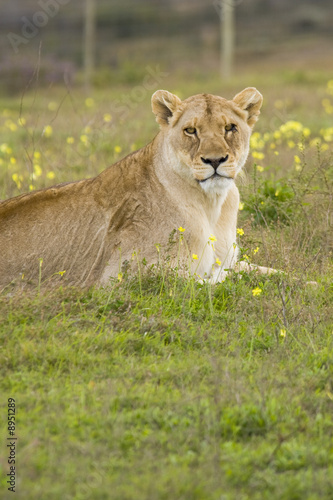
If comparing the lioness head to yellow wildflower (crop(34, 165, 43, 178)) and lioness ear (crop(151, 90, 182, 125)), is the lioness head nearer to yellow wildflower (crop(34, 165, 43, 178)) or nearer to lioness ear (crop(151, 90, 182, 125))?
lioness ear (crop(151, 90, 182, 125))

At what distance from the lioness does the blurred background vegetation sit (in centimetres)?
2143

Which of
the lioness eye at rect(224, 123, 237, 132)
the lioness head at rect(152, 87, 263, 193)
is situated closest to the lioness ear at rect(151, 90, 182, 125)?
the lioness head at rect(152, 87, 263, 193)

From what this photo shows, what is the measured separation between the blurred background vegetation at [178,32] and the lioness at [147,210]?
21.4 metres

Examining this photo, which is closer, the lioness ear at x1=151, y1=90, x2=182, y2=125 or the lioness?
the lioness

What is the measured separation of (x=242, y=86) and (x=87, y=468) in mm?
16718

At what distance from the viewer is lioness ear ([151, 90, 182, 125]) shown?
5969 millimetres

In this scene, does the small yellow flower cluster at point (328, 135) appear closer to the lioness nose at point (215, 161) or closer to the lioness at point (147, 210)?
the lioness at point (147, 210)

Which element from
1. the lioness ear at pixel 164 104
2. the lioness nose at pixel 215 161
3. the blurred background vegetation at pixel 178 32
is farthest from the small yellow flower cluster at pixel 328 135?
the blurred background vegetation at pixel 178 32

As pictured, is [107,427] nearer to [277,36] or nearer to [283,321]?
[283,321]

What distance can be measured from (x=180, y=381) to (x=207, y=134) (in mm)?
2113

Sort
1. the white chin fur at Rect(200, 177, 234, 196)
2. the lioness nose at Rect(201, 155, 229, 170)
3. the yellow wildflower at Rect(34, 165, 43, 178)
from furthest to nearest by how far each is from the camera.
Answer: the yellow wildflower at Rect(34, 165, 43, 178), the white chin fur at Rect(200, 177, 234, 196), the lioness nose at Rect(201, 155, 229, 170)

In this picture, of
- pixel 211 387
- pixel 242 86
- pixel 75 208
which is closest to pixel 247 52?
pixel 242 86

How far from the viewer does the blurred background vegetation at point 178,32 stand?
28406 mm

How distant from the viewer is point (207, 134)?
5672 millimetres
